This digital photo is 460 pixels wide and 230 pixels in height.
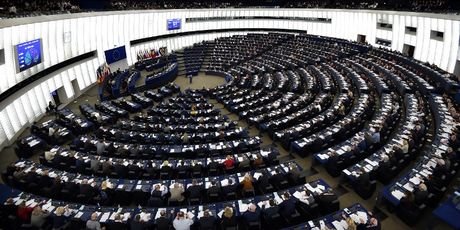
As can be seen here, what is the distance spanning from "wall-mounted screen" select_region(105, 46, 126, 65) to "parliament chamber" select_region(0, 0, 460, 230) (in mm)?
309

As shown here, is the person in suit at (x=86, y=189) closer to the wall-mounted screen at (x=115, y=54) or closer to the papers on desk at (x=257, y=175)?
the papers on desk at (x=257, y=175)

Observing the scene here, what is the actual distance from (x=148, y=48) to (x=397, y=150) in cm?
4162

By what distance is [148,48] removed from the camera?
47375mm

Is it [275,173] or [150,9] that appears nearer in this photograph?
[275,173]

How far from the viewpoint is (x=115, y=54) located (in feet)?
130

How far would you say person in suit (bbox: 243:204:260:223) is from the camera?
1118 centimetres

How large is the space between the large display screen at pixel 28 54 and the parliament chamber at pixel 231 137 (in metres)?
0.15

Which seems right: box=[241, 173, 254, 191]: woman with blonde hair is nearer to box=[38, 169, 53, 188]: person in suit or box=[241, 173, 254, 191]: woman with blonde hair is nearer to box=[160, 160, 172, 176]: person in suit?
box=[160, 160, 172, 176]: person in suit

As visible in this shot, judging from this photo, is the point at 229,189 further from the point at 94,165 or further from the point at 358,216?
the point at 94,165

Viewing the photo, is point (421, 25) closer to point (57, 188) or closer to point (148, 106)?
point (148, 106)

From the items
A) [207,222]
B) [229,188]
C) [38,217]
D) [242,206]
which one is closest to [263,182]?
[229,188]

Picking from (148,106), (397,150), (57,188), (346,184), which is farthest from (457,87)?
(57,188)

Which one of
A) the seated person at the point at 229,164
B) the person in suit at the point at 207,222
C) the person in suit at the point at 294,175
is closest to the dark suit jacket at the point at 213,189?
the person in suit at the point at 207,222

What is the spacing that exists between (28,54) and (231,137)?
18.5 metres
